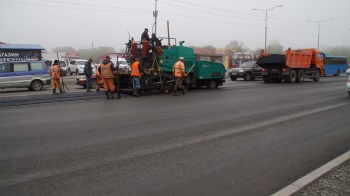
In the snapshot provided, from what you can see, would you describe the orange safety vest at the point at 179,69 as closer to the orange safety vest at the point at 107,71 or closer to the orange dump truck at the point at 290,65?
the orange safety vest at the point at 107,71

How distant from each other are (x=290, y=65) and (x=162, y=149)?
18.8m

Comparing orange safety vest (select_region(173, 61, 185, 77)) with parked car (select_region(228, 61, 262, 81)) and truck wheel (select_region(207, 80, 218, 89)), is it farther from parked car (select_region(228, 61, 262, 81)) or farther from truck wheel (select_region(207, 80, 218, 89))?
parked car (select_region(228, 61, 262, 81))

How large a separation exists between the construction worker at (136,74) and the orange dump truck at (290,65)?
1261 centimetres

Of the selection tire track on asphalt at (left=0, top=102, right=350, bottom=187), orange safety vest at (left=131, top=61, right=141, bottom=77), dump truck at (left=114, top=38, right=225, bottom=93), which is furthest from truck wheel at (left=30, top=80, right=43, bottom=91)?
tire track on asphalt at (left=0, top=102, right=350, bottom=187)

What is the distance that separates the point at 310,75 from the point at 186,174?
2271 centimetres

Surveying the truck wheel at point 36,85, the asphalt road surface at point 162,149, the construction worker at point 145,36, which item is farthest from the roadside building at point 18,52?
the asphalt road surface at point 162,149

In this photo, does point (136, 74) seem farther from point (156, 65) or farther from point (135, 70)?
point (156, 65)

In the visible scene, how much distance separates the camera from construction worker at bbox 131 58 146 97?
1240 centimetres

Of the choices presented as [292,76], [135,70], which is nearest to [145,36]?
[135,70]

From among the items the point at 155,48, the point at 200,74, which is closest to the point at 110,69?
the point at 155,48

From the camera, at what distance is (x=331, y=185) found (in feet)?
12.4

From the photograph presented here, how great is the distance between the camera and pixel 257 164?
4645 millimetres

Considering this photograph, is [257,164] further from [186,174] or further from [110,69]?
[110,69]

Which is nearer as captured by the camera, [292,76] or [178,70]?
[178,70]
